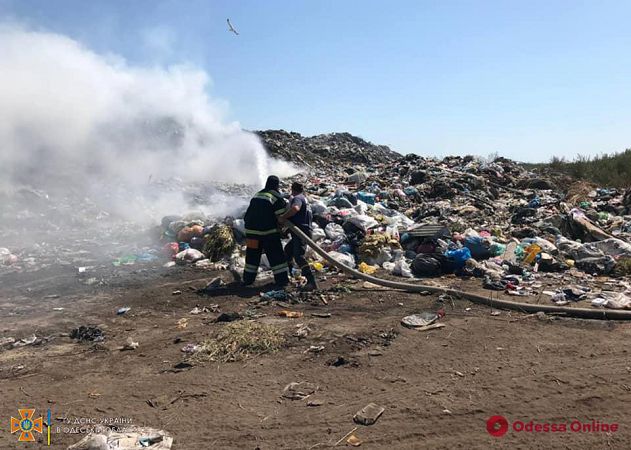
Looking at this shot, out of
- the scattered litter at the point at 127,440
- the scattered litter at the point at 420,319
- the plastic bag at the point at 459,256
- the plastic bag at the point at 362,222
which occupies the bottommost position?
the scattered litter at the point at 127,440

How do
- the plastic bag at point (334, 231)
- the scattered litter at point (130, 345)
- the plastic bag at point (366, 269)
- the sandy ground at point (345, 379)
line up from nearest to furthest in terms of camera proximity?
the sandy ground at point (345, 379)
the scattered litter at point (130, 345)
the plastic bag at point (366, 269)
the plastic bag at point (334, 231)

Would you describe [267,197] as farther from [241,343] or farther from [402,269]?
[241,343]

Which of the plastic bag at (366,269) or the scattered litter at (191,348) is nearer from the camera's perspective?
the scattered litter at (191,348)

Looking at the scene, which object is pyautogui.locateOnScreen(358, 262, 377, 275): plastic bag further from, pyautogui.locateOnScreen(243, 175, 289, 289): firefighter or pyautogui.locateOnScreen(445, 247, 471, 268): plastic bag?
pyautogui.locateOnScreen(243, 175, 289, 289): firefighter

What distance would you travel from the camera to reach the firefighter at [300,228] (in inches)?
219

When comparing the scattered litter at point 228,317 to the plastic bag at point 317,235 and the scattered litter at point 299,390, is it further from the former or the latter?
the plastic bag at point 317,235

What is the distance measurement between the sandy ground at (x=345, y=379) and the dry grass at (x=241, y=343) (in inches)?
4.0

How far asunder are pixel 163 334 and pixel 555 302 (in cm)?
415


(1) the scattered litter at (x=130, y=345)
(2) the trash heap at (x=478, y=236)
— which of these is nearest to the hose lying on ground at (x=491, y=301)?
(2) the trash heap at (x=478, y=236)

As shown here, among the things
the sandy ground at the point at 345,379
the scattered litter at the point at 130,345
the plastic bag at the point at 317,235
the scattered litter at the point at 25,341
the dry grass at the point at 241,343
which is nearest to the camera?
the sandy ground at the point at 345,379

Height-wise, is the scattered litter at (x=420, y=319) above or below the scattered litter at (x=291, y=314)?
above

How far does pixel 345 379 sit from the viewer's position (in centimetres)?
318

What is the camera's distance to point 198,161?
1917 cm

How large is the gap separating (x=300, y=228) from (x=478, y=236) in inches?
116
